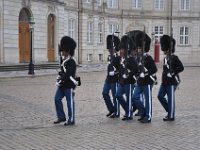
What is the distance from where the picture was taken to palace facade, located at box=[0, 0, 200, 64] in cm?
3272

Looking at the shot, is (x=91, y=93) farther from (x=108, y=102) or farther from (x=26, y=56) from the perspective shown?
(x=26, y=56)

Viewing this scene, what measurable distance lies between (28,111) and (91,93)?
5291mm

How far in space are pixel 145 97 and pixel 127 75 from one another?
0.69m

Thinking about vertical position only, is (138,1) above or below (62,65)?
above

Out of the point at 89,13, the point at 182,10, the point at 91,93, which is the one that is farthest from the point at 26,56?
the point at 182,10

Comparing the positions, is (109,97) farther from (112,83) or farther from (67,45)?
(67,45)

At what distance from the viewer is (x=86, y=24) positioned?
→ 144ft

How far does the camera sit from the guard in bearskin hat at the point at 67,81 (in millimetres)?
10766

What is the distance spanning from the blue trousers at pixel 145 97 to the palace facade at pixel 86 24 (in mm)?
17764

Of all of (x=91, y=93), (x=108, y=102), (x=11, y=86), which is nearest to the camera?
(x=108, y=102)

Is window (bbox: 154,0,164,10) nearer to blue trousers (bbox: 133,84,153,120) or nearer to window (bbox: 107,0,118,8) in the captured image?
window (bbox: 107,0,118,8)

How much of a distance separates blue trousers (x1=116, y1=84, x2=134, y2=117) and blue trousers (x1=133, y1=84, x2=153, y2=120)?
0.47ft

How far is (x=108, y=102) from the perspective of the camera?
472 inches

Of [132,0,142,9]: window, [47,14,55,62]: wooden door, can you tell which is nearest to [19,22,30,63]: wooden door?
[47,14,55,62]: wooden door
